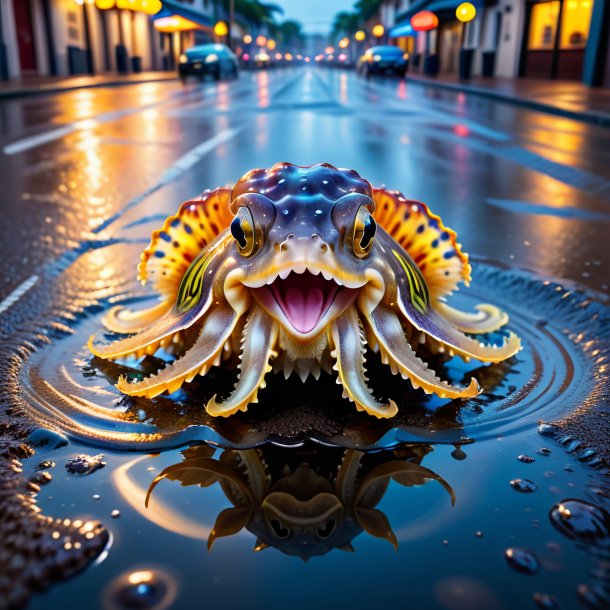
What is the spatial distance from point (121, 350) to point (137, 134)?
804cm

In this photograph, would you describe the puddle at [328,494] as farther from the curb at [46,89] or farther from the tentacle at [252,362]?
the curb at [46,89]

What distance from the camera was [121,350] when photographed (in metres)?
2.21

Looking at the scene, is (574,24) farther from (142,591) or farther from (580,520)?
(142,591)

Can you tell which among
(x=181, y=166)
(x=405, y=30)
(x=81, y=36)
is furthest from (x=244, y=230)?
(x=405, y=30)

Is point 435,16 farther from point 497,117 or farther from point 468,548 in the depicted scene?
point 468,548

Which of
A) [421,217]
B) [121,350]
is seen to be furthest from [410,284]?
[121,350]

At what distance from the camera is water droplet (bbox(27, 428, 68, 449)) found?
179 centimetres

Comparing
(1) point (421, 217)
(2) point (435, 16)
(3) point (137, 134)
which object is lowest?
(3) point (137, 134)

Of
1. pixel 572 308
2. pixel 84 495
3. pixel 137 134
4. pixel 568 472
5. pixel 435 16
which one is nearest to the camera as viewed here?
pixel 84 495

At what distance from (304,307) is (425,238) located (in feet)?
2.36

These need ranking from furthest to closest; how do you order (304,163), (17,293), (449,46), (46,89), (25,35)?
(449,46) → (25,35) → (46,89) → (304,163) → (17,293)

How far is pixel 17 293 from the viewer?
3.10 m

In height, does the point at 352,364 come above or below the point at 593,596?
above

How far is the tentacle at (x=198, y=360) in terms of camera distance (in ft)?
6.04
